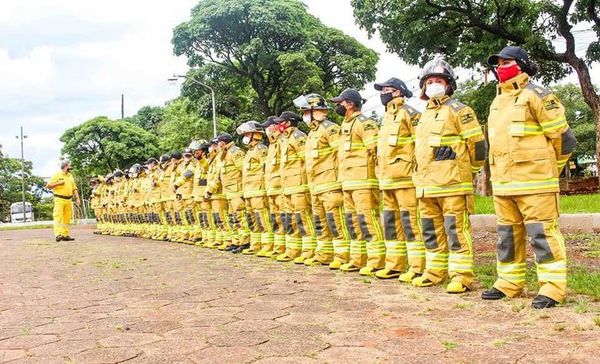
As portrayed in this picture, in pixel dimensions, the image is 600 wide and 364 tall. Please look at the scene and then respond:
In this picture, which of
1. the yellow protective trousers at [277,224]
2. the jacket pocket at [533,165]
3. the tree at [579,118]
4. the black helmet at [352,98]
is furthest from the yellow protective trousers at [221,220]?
the tree at [579,118]

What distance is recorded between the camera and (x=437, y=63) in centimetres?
590

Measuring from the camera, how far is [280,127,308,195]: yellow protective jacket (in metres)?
8.62

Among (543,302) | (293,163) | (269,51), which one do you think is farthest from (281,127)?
(269,51)

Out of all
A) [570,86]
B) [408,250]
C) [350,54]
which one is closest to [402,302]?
[408,250]

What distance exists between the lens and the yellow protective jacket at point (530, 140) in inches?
191

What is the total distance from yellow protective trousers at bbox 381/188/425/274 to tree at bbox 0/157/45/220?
56476 mm

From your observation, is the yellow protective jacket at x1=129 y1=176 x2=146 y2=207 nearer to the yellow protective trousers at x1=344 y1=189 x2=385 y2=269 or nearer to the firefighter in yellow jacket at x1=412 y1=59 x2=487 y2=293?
the yellow protective trousers at x1=344 y1=189 x2=385 y2=269

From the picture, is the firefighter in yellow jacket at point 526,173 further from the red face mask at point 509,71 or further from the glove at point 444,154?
the glove at point 444,154

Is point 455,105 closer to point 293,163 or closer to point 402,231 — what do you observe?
point 402,231

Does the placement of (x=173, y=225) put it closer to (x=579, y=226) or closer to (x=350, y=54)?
(x=579, y=226)

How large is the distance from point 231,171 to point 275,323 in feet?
21.3

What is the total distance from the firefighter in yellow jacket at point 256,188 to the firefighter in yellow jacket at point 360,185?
2545 millimetres

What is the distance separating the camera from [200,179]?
40.1 ft

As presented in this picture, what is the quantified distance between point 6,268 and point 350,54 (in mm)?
21586
